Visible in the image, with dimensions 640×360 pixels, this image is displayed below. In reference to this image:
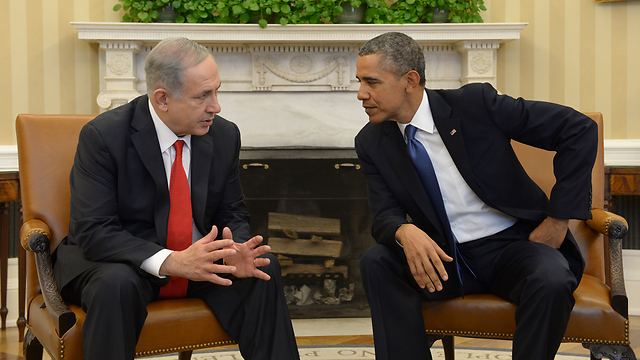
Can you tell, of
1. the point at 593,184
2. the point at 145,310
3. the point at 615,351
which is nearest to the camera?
the point at 145,310

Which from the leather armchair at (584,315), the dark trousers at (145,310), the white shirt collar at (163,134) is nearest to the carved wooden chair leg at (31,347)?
the dark trousers at (145,310)

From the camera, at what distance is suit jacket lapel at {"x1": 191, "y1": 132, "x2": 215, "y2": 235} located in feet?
5.61

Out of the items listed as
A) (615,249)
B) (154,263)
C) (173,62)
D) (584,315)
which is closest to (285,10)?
(173,62)

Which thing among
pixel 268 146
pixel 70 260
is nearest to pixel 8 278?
pixel 268 146

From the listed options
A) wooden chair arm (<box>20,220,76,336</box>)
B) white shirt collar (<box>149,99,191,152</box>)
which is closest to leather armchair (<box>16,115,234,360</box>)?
wooden chair arm (<box>20,220,76,336</box>)

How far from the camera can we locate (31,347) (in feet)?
5.61

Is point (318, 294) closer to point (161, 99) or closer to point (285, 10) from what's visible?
point (285, 10)

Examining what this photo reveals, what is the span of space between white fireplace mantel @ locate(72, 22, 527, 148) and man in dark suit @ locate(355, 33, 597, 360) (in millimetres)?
1342

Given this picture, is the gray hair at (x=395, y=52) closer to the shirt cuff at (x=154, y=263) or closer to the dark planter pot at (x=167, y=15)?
the shirt cuff at (x=154, y=263)

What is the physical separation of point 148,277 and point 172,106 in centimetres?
52

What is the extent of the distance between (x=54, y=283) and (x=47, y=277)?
29 millimetres

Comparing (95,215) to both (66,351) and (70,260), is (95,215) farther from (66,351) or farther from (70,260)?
(66,351)

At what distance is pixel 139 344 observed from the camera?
150cm

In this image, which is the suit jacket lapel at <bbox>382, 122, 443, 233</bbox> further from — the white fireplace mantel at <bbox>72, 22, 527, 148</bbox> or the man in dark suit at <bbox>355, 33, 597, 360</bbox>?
the white fireplace mantel at <bbox>72, 22, 527, 148</bbox>
